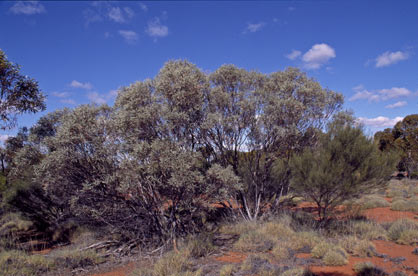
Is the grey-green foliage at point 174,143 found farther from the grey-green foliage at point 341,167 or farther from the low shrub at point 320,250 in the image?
the low shrub at point 320,250

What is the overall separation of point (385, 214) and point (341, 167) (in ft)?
22.9

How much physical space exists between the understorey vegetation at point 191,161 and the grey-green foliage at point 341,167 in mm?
38

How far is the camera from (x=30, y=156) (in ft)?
31.5

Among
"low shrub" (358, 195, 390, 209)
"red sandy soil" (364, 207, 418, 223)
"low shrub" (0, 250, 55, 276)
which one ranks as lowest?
"red sandy soil" (364, 207, 418, 223)

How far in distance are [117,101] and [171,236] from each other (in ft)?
15.8

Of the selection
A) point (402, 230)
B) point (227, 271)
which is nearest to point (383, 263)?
point (402, 230)

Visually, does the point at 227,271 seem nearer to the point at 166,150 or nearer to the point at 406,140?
the point at 166,150

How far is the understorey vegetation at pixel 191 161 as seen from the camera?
7.90 meters

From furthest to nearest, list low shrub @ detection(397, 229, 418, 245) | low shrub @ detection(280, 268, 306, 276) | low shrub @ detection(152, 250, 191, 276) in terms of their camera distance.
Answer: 1. low shrub @ detection(397, 229, 418, 245)
2. low shrub @ detection(152, 250, 191, 276)
3. low shrub @ detection(280, 268, 306, 276)

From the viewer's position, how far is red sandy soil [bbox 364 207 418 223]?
1273 centimetres

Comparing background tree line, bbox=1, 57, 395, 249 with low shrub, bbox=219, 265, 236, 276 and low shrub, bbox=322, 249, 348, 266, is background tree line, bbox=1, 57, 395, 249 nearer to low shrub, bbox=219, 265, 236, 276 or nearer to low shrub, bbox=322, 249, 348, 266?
low shrub, bbox=219, 265, 236, 276

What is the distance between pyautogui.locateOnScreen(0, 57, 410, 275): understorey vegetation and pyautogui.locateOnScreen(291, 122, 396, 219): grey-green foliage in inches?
1.5

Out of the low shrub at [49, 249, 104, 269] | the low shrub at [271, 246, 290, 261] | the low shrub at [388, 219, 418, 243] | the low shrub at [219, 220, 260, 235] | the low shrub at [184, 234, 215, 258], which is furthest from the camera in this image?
the low shrub at [219, 220, 260, 235]

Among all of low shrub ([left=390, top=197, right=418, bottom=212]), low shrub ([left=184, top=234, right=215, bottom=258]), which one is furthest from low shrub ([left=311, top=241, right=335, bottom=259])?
low shrub ([left=390, top=197, right=418, bottom=212])
